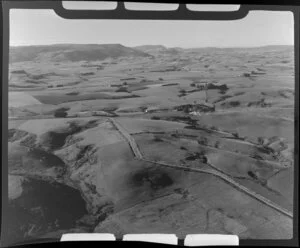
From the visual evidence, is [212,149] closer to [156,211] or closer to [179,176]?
[179,176]

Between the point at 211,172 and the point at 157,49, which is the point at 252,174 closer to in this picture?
the point at 211,172

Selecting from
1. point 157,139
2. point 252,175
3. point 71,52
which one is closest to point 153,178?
point 157,139

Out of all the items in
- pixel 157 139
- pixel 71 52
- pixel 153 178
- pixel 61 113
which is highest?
pixel 71 52

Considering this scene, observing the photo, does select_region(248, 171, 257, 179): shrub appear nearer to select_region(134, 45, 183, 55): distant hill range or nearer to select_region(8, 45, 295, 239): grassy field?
select_region(8, 45, 295, 239): grassy field

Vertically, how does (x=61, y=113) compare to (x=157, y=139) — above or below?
above

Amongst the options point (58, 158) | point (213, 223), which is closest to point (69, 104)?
point (58, 158)

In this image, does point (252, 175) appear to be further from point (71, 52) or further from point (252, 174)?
point (71, 52)

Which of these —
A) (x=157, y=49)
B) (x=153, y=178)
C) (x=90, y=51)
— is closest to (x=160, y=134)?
(x=153, y=178)

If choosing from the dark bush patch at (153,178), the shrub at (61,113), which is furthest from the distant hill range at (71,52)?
the dark bush patch at (153,178)

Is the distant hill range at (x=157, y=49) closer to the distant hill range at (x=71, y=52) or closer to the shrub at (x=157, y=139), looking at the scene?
the distant hill range at (x=71, y=52)

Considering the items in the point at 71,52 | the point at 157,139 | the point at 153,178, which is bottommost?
the point at 153,178
